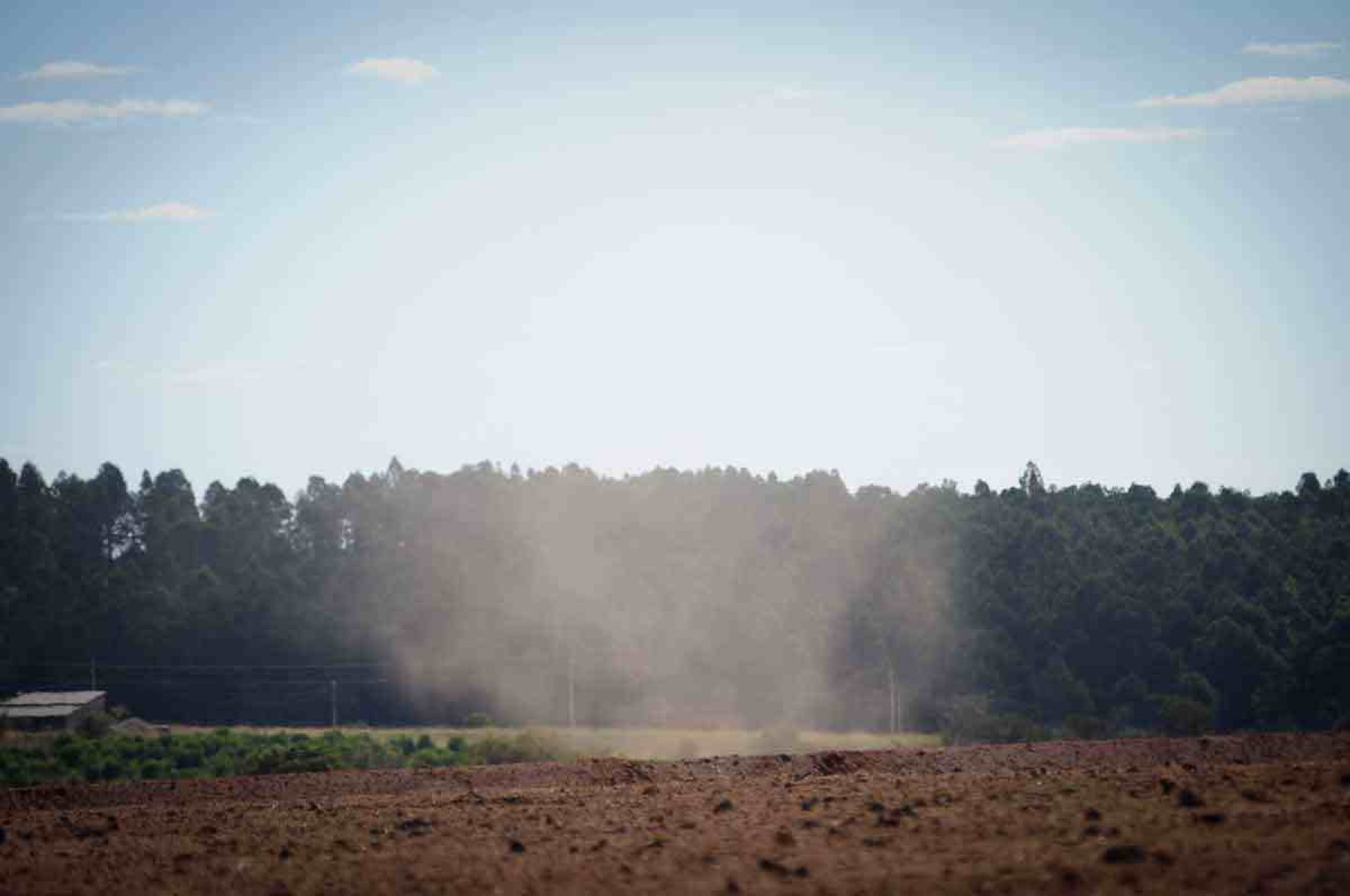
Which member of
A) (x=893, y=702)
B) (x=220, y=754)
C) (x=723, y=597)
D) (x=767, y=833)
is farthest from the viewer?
(x=723, y=597)

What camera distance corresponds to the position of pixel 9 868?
16.0 m

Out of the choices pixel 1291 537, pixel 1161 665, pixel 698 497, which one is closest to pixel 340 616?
pixel 698 497

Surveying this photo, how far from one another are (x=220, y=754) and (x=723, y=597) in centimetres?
3044

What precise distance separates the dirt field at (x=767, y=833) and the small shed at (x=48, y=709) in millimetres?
42531

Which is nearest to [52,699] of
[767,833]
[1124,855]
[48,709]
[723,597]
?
[48,709]

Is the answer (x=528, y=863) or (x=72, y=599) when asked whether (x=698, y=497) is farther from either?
(x=528, y=863)

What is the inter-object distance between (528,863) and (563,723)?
52123 millimetres

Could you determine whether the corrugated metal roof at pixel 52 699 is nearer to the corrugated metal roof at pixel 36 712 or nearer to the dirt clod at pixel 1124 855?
the corrugated metal roof at pixel 36 712

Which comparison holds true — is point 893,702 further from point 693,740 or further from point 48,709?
point 48,709

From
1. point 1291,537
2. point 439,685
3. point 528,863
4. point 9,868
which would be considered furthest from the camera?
point 439,685

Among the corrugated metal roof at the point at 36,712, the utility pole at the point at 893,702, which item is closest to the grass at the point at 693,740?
the utility pole at the point at 893,702

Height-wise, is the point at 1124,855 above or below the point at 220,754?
above

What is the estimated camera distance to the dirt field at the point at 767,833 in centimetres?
1273

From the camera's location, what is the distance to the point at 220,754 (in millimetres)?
54875
